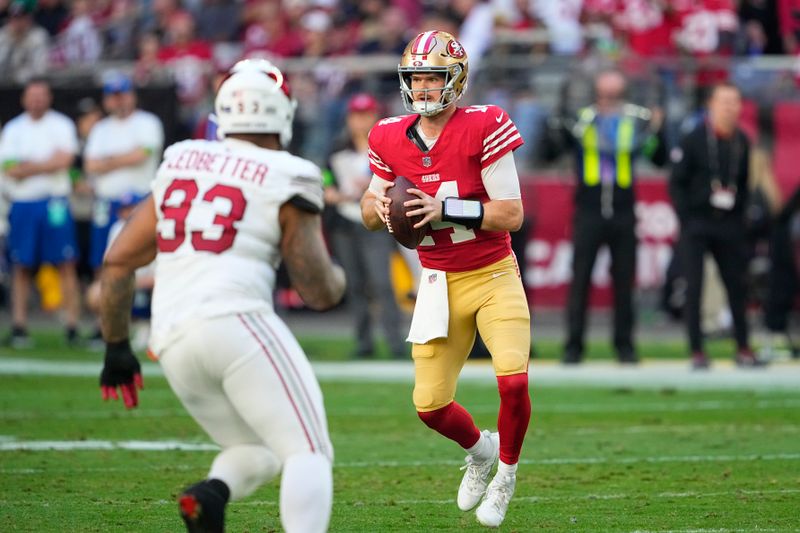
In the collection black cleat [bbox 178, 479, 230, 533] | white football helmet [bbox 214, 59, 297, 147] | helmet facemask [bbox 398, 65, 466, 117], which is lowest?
black cleat [bbox 178, 479, 230, 533]

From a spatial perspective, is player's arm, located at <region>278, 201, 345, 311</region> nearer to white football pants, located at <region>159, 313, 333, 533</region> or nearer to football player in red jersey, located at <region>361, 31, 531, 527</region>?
white football pants, located at <region>159, 313, 333, 533</region>

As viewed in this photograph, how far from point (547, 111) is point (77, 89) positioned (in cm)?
513

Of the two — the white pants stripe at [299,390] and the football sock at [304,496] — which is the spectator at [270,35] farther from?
the football sock at [304,496]

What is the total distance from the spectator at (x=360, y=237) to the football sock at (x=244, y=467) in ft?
24.6

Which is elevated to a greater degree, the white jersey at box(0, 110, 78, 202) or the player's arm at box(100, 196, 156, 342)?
the player's arm at box(100, 196, 156, 342)

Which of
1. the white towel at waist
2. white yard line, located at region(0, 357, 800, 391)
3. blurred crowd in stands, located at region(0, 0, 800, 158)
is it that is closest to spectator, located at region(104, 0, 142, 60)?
blurred crowd in stands, located at region(0, 0, 800, 158)

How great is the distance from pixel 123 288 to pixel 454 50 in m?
2.08

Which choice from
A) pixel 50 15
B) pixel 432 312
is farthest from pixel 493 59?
pixel 432 312

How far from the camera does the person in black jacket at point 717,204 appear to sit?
11.3 metres

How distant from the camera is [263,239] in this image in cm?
452

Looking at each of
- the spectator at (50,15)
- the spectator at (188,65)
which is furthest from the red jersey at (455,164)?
the spectator at (50,15)

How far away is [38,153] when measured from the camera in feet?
43.4

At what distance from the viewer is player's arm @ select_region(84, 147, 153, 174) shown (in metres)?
12.8

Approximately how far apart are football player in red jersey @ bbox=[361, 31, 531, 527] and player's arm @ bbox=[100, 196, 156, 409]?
1.50 metres
